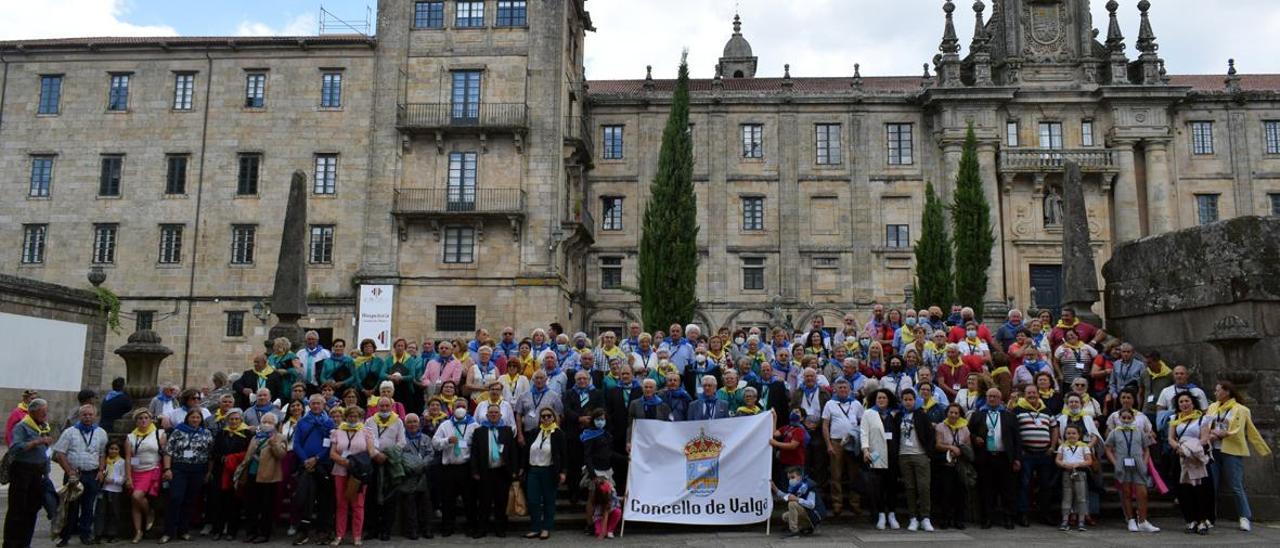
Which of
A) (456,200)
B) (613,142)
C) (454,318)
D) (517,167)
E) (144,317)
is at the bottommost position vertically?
(144,317)

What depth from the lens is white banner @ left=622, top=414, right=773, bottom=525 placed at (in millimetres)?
10758

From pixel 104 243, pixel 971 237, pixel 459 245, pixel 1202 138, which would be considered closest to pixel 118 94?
pixel 104 243

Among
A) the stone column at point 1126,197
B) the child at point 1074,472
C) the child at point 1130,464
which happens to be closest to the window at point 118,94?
the child at point 1074,472

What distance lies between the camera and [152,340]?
512 inches

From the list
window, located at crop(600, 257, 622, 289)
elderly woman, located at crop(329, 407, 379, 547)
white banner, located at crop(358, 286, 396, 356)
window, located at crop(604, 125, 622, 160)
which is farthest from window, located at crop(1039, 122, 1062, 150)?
elderly woman, located at crop(329, 407, 379, 547)

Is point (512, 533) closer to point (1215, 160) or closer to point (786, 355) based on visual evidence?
point (786, 355)

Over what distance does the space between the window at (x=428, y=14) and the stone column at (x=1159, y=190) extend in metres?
29.9

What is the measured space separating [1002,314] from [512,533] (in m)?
28.8

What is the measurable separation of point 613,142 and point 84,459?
31.8 metres

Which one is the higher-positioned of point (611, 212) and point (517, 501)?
point (611, 212)

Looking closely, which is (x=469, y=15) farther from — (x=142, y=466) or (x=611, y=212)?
(x=142, y=466)

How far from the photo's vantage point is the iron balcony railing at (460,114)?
1313 inches

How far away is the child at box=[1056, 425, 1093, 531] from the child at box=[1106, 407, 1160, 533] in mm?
388

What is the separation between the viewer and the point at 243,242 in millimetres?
33688
